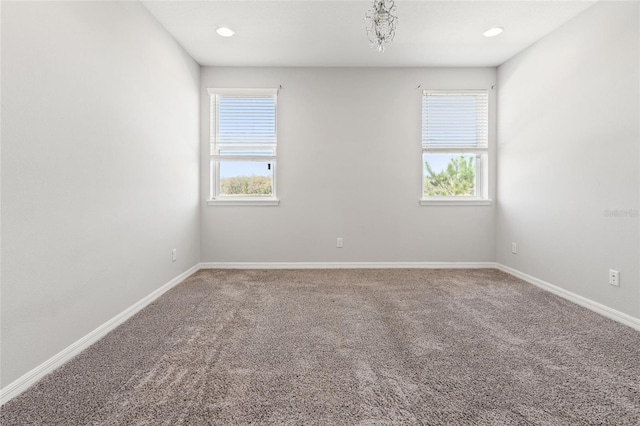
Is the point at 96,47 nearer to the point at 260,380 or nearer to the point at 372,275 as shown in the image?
the point at 260,380

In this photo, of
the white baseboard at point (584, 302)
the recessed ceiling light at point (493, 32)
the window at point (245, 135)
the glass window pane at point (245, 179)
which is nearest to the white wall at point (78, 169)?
the window at point (245, 135)

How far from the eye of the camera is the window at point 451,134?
3809mm

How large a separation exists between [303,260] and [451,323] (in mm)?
2073

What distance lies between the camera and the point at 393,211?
3818mm

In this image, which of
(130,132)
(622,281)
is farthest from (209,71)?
(622,281)

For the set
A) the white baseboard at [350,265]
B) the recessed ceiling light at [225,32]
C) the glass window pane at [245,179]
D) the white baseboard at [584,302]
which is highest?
the recessed ceiling light at [225,32]

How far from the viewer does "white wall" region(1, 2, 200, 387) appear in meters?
1.40

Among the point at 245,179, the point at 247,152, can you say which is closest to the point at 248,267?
the point at 245,179

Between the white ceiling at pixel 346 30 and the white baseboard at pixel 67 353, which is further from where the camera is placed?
the white ceiling at pixel 346 30

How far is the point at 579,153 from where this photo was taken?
2.59m

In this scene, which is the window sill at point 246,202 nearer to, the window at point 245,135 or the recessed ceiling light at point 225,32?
the window at point 245,135

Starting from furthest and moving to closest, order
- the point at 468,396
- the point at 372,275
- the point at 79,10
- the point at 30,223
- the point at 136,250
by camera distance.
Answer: the point at 372,275 → the point at 136,250 → the point at 79,10 → the point at 30,223 → the point at 468,396

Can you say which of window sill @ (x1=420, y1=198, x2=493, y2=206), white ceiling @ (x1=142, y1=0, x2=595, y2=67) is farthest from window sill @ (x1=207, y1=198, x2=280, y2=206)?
window sill @ (x1=420, y1=198, x2=493, y2=206)

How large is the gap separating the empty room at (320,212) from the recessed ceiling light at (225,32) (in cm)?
2
